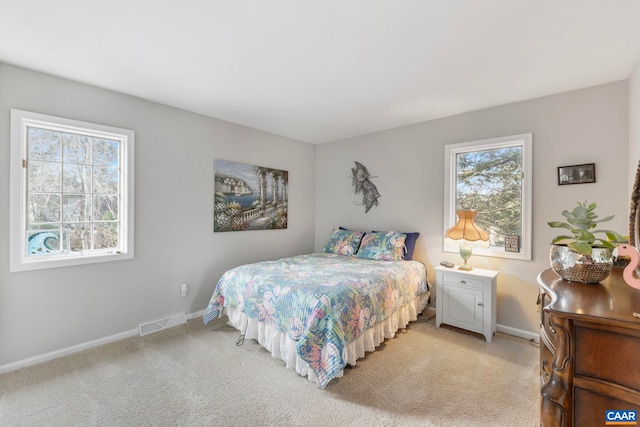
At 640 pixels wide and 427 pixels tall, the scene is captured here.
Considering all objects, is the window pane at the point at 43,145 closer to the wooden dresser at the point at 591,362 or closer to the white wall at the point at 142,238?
the white wall at the point at 142,238

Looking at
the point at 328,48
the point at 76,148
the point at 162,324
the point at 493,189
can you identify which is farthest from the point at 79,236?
the point at 493,189

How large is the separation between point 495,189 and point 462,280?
1.10 meters

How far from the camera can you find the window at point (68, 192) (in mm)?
2281

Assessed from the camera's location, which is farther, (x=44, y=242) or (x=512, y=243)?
(x=512, y=243)

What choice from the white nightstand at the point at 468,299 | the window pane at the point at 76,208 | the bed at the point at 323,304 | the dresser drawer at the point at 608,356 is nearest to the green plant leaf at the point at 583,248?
the dresser drawer at the point at 608,356

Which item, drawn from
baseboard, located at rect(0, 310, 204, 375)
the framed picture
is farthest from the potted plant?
baseboard, located at rect(0, 310, 204, 375)

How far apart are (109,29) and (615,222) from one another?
419cm

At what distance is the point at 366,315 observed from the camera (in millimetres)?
2371

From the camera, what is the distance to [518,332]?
2900mm

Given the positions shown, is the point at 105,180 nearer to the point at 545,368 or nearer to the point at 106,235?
the point at 106,235

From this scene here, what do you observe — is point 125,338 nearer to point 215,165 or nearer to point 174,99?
point 215,165

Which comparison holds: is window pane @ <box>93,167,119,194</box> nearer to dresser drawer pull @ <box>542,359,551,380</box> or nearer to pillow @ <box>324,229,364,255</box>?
pillow @ <box>324,229,364,255</box>

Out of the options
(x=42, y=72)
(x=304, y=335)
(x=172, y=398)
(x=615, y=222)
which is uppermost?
(x=42, y=72)

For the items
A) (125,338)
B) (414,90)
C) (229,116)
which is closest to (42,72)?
(229,116)
